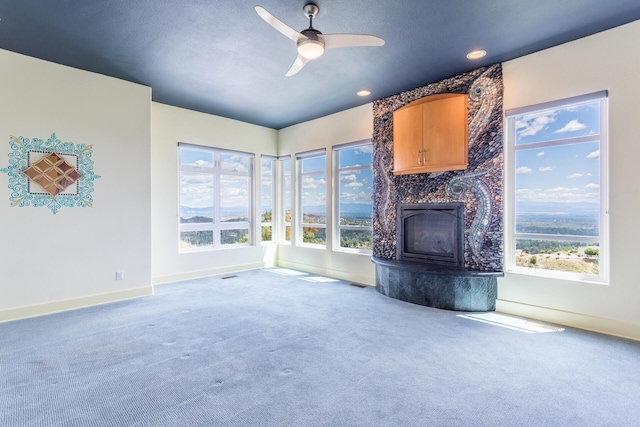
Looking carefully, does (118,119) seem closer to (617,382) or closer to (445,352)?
(445,352)

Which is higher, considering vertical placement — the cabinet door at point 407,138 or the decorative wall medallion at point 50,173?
the cabinet door at point 407,138

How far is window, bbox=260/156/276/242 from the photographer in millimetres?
6898

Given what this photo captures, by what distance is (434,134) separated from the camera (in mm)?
4188

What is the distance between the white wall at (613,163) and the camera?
3.05m

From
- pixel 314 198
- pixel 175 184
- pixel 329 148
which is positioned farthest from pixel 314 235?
pixel 175 184

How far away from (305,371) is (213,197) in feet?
14.5

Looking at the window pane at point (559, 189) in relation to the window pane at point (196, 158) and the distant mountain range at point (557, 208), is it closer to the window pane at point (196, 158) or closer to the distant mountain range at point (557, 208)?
the distant mountain range at point (557, 208)

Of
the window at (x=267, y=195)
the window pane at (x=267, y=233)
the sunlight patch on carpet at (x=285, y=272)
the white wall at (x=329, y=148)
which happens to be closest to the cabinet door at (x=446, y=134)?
the white wall at (x=329, y=148)

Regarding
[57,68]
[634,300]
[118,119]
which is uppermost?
[57,68]

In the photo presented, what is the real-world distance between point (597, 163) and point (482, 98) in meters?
1.42

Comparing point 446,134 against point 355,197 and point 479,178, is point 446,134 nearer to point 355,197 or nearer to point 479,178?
point 479,178

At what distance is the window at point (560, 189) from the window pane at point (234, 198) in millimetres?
4738

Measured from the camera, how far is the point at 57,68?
3.90m

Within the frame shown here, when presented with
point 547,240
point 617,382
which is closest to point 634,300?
point 547,240
